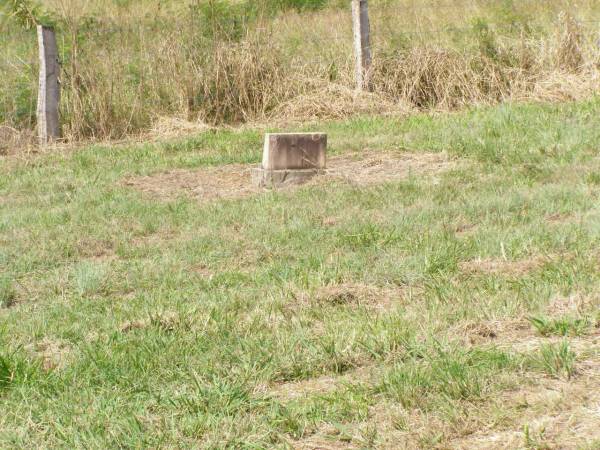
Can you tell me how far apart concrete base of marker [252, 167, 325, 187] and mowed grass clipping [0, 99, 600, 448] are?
409 mm

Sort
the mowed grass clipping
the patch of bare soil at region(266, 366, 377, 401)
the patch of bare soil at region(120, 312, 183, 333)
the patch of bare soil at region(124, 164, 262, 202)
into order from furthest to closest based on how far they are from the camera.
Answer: the patch of bare soil at region(124, 164, 262, 202) → the patch of bare soil at region(120, 312, 183, 333) → the patch of bare soil at region(266, 366, 377, 401) → the mowed grass clipping

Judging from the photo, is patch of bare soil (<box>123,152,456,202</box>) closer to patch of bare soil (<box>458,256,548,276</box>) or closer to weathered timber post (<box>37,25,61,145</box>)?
weathered timber post (<box>37,25,61,145</box>)

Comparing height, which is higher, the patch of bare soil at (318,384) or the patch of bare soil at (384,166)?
the patch of bare soil at (384,166)

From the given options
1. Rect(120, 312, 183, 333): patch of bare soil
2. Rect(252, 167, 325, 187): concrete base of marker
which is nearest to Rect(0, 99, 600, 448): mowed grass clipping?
Rect(120, 312, 183, 333): patch of bare soil

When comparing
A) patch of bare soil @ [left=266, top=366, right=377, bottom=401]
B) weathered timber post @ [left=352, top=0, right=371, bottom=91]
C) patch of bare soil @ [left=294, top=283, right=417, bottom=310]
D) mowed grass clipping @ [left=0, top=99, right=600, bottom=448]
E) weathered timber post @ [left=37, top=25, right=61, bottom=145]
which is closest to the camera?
mowed grass clipping @ [left=0, top=99, right=600, bottom=448]

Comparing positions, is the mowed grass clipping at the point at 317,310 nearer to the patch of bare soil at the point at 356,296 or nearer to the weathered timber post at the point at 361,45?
the patch of bare soil at the point at 356,296

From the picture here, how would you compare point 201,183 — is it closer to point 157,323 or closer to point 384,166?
point 384,166

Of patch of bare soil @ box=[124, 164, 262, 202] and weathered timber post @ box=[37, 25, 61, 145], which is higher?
weathered timber post @ box=[37, 25, 61, 145]

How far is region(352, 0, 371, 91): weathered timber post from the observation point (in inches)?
521

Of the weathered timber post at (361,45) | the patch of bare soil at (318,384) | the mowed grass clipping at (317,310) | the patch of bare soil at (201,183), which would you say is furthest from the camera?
the weathered timber post at (361,45)

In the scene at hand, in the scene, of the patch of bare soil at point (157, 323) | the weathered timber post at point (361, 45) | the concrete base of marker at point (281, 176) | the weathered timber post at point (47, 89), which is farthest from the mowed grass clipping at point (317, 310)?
the weathered timber post at point (361, 45)

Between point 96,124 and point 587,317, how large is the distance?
30.1 ft

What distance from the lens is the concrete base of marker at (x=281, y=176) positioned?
8.57 m

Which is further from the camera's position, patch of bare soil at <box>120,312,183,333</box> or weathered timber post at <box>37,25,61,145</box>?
weathered timber post at <box>37,25,61,145</box>
